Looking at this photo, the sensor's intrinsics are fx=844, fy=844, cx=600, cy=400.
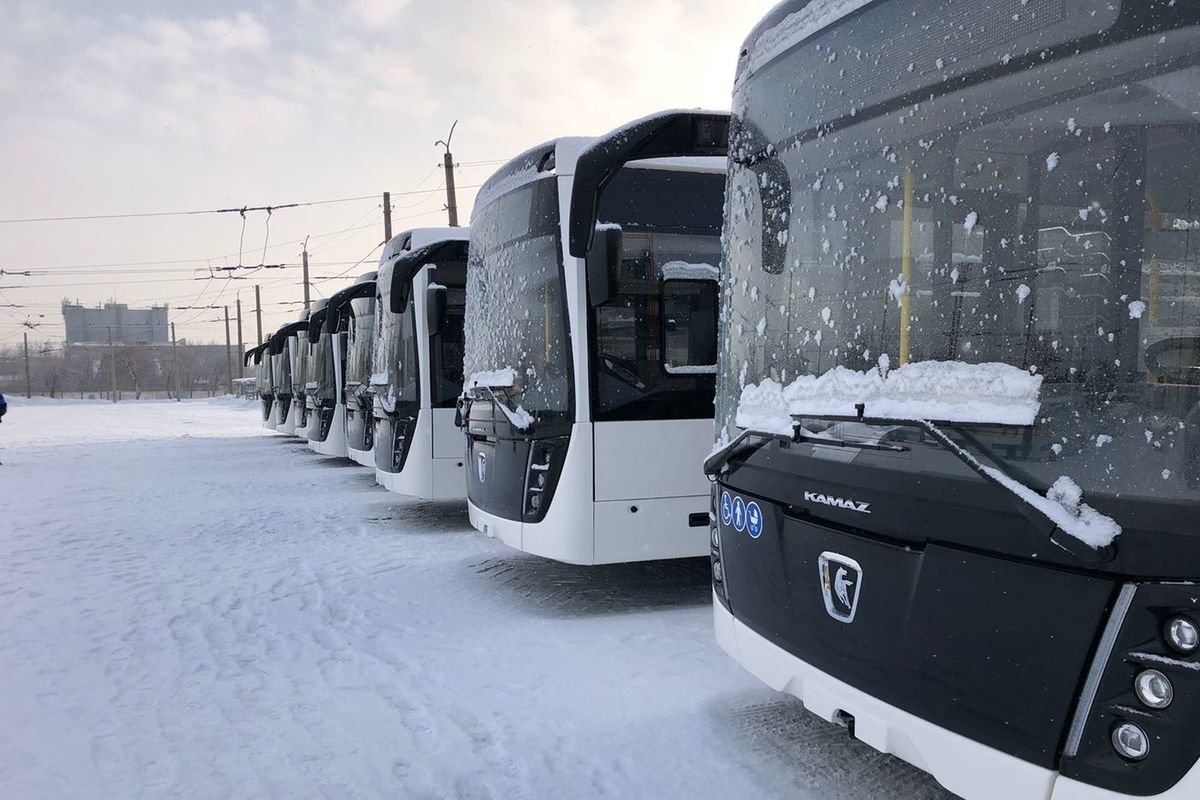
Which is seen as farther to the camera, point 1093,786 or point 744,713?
point 744,713

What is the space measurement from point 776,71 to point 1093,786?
104 inches

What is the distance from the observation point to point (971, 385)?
2.38 m

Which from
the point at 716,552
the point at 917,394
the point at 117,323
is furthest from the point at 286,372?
the point at 117,323

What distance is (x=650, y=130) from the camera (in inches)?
175

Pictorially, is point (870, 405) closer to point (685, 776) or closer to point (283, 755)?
point (685, 776)

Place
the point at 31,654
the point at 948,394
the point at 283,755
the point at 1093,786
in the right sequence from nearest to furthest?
the point at 1093,786
the point at 948,394
the point at 283,755
the point at 31,654

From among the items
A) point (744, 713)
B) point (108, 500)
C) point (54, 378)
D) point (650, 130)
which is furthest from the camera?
point (54, 378)

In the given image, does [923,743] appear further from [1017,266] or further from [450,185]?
[450,185]

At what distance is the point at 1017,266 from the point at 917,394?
451mm

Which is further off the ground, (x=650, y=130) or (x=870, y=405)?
(x=650, y=130)

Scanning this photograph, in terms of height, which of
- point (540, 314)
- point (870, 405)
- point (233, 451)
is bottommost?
point (233, 451)

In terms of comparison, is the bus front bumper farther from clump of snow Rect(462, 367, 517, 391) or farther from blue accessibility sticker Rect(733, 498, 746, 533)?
clump of snow Rect(462, 367, 517, 391)

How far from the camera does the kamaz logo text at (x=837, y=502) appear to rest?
8.82ft

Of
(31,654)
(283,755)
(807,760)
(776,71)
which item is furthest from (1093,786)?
(31,654)
